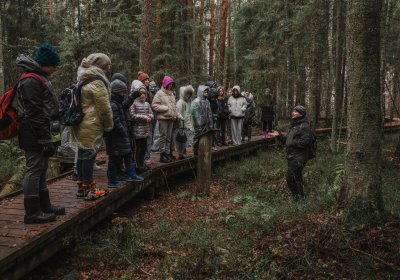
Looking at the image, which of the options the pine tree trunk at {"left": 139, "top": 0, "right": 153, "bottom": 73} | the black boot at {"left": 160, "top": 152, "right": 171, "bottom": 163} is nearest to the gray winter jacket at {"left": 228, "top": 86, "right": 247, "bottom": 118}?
the pine tree trunk at {"left": 139, "top": 0, "right": 153, "bottom": 73}

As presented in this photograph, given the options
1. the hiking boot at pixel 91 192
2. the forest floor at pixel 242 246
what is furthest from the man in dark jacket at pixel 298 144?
the hiking boot at pixel 91 192

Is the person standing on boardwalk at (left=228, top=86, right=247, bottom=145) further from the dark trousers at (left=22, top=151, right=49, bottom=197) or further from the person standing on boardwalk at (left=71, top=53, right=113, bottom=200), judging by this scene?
the dark trousers at (left=22, top=151, right=49, bottom=197)

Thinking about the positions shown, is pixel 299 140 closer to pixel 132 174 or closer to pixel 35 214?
pixel 132 174

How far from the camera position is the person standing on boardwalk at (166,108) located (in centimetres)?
851

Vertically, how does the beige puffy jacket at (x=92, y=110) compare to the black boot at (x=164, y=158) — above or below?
above

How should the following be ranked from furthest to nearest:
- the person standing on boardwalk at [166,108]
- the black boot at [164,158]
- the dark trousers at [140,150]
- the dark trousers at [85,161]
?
1. the black boot at [164,158]
2. the person standing on boardwalk at [166,108]
3. the dark trousers at [140,150]
4. the dark trousers at [85,161]

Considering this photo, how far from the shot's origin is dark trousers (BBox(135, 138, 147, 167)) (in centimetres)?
772

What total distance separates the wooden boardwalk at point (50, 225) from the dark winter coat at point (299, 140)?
3.26 meters

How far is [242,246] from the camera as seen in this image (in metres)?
5.02

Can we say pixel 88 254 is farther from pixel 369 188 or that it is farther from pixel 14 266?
pixel 369 188

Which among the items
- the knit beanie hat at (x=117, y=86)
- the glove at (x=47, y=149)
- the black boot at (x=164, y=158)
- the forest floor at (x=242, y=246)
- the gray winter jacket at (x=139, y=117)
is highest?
the knit beanie hat at (x=117, y=86)

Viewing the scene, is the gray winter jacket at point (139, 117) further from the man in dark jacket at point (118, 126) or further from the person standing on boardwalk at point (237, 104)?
the person standing on boardwalk at point (237, 104)

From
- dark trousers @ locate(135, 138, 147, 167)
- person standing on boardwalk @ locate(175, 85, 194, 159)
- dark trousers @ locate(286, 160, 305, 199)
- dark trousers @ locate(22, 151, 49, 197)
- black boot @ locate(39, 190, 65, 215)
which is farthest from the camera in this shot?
person standing on boardwalk @ locate(175, 85, 194, 159)

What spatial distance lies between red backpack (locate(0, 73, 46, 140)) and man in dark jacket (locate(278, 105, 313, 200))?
201 inches
